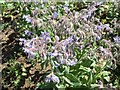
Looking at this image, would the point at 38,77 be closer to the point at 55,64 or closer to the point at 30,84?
the point at 30,84

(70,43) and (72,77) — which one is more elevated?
(70,43)

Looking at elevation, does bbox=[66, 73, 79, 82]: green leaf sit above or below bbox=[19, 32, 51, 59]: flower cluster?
below

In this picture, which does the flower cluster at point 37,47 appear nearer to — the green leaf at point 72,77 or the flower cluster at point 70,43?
the flower cluster at point 70,43

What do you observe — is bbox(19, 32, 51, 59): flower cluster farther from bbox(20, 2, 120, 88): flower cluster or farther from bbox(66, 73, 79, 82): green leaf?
bbox(66, 73, 79, 82): green leaf

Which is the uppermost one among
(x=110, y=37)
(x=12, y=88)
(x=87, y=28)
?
(x=87, y=28)

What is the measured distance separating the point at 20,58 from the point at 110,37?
3.06 ft

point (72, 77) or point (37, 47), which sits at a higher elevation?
point (37, 47)

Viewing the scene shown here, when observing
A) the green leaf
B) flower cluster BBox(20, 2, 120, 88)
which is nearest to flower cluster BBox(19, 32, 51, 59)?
flower cluster BBox(20, 2, 120, 88)

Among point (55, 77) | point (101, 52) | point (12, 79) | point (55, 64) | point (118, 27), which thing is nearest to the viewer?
point (55, 77)

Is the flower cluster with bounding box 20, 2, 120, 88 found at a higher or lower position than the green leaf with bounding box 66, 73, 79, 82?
higher

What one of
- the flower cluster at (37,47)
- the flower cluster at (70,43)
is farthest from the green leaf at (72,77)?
the flower cluster at (37,47)

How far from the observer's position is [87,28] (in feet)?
10.0

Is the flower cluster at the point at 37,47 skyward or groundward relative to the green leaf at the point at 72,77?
skyward

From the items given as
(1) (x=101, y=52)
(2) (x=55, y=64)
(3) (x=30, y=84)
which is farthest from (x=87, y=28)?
(3) (x=30, y=84)
